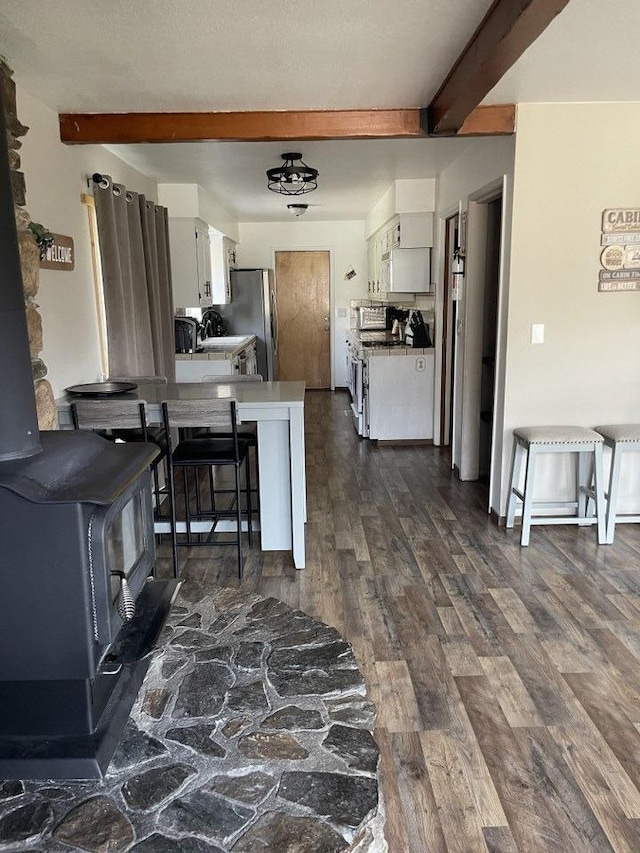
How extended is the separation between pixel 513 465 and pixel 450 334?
2.03m

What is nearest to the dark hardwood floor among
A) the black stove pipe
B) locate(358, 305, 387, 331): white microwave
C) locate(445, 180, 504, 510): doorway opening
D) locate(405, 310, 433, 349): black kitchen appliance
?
locate(445, 180, 504, 510): doorway opening

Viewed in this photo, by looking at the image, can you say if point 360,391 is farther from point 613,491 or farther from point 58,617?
point 58,617

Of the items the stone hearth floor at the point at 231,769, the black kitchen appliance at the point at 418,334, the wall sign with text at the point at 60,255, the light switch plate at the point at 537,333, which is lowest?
the stone hearth floor at the point at 231,769

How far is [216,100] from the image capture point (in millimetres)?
3174

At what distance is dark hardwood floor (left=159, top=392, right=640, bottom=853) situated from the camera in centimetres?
177

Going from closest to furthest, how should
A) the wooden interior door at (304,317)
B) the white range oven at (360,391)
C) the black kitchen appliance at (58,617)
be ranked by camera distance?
the black kitchen appliance at (58,617)
the white range oven at (360,391)
the wooden interior door at (304,317)

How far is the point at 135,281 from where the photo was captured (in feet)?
13.8

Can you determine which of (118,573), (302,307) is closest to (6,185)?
(118,573)

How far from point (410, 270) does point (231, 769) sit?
4978mm

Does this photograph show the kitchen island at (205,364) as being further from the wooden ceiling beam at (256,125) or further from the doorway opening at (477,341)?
the wooden ceiling beam at (256,125)

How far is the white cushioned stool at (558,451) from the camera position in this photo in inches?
137

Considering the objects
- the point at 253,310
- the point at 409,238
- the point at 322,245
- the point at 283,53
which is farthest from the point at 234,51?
the point at 322,245

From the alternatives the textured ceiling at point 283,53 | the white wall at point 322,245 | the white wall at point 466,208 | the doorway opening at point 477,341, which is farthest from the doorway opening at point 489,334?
the white wall at point 322,245

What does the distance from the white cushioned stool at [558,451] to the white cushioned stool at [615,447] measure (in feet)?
0.13
